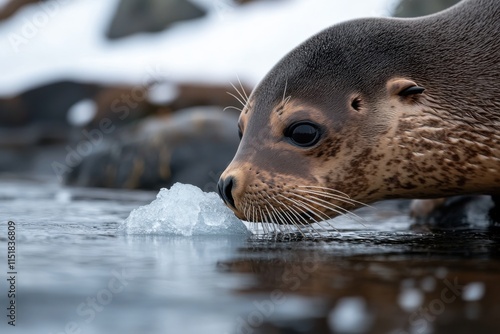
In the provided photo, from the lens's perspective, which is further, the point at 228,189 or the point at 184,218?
the point at 184,218

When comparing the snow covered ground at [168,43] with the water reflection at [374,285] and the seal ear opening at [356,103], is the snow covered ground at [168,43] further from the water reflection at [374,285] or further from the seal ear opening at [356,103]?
the water reflection at [374,285]

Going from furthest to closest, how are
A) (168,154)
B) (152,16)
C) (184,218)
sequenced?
(152,16), (168,154), (184,218)

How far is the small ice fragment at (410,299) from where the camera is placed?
105 inches

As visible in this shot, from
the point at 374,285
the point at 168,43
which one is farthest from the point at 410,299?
the point at 168,43

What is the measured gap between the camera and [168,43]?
2039 cm

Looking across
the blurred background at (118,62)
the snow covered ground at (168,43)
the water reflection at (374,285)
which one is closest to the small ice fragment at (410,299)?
the water reflection at (374,285)

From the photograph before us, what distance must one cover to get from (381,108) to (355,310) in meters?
2.69

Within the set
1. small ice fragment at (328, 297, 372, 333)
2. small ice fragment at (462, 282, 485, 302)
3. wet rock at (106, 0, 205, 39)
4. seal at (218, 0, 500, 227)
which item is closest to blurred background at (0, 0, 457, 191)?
wet rock at (106, 0, 205, 39)

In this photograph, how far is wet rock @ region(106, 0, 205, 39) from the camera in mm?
20953

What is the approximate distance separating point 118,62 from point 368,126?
587 inches

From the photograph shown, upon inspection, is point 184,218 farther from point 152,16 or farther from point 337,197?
point 152,16

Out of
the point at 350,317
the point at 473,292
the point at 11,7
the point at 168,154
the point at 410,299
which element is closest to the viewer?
the point at 350,317

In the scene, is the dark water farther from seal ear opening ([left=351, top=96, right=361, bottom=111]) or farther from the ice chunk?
seal ear opening ([left=351, top=96, right=361, bottom=111])

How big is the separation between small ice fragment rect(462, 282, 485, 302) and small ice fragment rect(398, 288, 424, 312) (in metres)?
0.14
